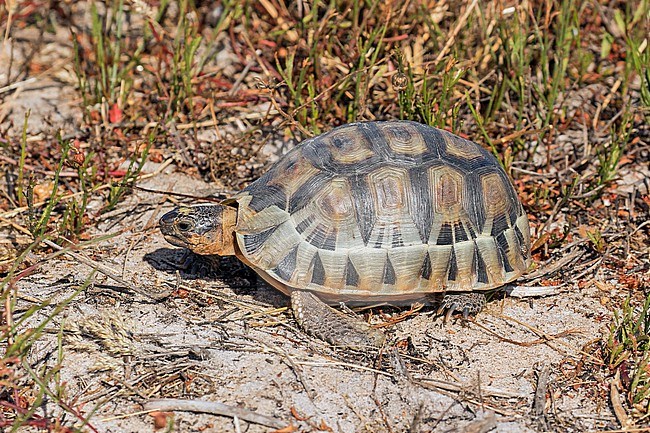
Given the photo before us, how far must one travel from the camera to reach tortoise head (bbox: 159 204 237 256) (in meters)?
4.03

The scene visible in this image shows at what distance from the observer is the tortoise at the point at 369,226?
381 cm

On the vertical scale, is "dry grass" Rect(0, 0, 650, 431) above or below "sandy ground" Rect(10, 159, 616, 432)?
above

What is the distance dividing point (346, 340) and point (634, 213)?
224 centimetres

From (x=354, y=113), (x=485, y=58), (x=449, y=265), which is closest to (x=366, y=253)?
(x=449, y=265)

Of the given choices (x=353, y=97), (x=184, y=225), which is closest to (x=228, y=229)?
(x=184, y=225)

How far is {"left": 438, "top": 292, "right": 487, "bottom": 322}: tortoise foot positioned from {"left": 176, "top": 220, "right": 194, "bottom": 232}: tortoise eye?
1348mm

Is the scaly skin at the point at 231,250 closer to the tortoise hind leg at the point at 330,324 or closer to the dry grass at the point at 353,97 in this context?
the tortoise hind leg at the point at 330,324

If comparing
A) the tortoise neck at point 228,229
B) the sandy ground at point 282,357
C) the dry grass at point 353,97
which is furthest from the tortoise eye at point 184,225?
the dry grass at point 353,97

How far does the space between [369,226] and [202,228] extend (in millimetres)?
864

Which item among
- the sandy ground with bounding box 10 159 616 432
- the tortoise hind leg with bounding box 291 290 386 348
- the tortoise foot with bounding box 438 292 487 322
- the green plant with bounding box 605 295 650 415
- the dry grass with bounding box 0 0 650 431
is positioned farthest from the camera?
the dry grass with bounding box 0 0 650 431

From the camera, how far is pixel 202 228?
4.02m

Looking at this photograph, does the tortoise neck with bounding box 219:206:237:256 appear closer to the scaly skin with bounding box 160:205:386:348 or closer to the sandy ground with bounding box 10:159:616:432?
the scaly skin with bounding box 160:205:386:348

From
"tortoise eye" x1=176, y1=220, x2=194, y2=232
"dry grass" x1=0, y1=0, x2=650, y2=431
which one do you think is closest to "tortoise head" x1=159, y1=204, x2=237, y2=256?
"tortoise eye" x1=176, y1=220, x2=194, y2=232

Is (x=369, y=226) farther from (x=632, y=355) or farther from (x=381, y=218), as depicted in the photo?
(x=632, y=355)
